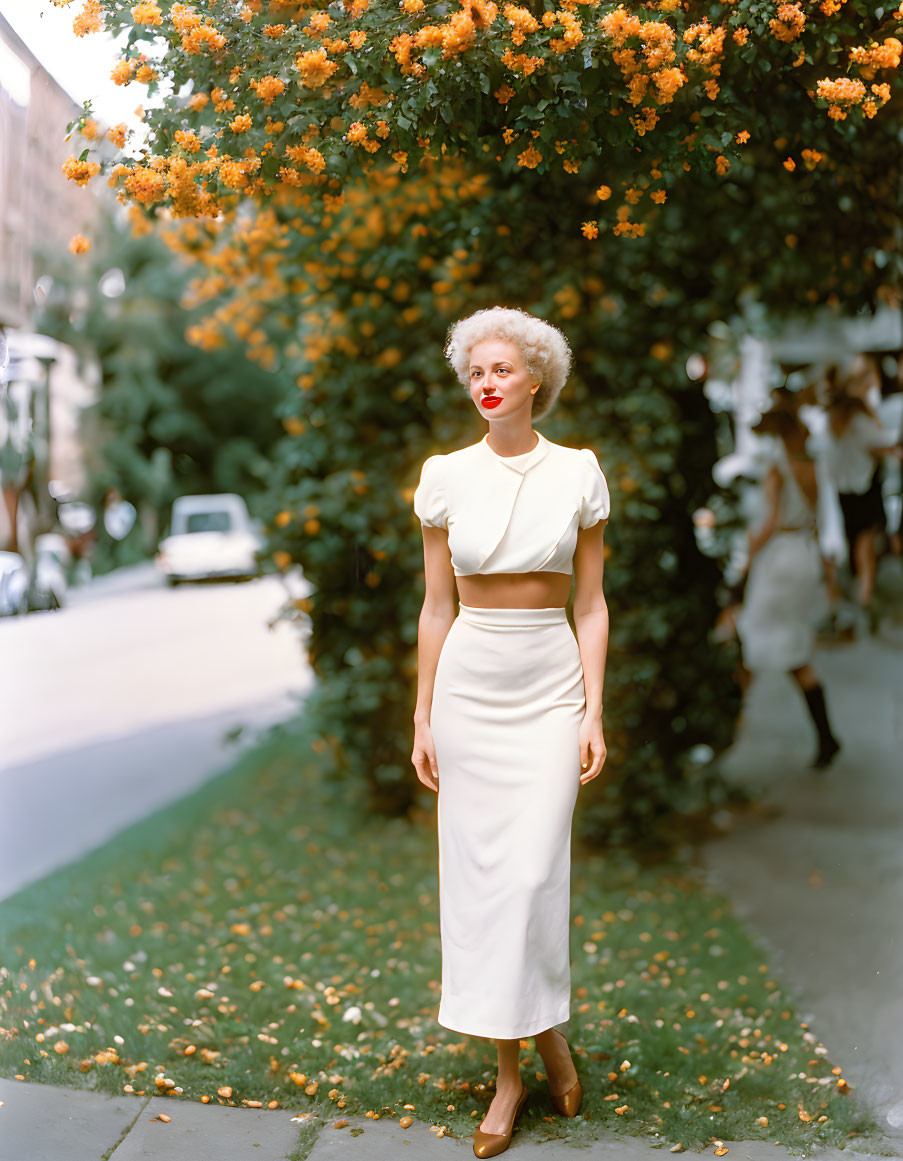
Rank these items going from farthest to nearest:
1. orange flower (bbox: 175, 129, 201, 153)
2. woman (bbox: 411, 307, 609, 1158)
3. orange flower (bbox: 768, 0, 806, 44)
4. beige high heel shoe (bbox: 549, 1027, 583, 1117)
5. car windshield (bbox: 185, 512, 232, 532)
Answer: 1. car windshield (bbox: 185, 512, 232, 532)
2. beige high heel shoe (bbox: 549, 1027, 583, 1117)
3. orange flower (bbox: 175, 129, 201, 153)
4. woman (bbox: 411, 307, 609, 1158)
5. orange flower (bbox: 768, 0, 806, 44)

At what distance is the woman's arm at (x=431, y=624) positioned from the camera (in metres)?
2.90

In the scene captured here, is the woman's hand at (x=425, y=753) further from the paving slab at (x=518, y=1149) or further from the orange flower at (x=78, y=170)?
the orange flower at (x=78, y=170)

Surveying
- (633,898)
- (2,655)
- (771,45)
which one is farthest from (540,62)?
(2,655)

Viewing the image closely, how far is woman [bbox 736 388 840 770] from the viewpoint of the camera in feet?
19.4

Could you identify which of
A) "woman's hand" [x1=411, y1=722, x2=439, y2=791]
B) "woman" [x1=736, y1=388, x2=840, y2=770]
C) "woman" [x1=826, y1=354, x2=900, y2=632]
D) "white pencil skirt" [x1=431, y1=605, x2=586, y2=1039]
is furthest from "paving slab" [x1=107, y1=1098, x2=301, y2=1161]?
"woman" [x1=826, y1=354, x2=900, y2=632]

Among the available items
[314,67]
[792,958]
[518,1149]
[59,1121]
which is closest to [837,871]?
[792,958]

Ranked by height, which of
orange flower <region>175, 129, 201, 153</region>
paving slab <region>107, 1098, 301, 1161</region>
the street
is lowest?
the street

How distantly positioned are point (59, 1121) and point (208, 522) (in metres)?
20.8

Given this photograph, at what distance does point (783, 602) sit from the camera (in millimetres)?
6016

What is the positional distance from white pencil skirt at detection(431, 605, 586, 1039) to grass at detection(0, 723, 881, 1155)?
422 millimetres

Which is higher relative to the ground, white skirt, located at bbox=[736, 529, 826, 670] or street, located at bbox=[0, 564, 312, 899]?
white skirt, located at bbox=[736, 529, 826, 670]

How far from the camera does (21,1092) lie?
3.12 meters

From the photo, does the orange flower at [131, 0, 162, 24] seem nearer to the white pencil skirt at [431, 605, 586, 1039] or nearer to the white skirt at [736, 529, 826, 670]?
the white pencil skirt at [431, 605, 586, 1039]

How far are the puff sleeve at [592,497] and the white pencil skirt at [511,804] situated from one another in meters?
0.24
